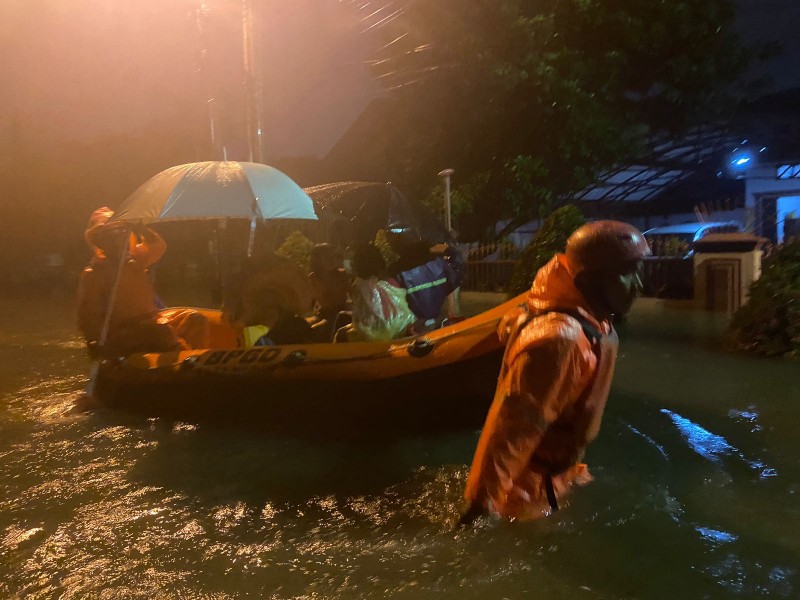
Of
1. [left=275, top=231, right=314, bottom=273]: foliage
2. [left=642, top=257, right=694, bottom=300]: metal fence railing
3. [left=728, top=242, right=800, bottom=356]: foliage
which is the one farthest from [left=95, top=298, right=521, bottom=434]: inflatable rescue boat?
[left=642, top=257, right=694, bottom=300]: metal fence railing

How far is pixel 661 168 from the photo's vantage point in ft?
68.6

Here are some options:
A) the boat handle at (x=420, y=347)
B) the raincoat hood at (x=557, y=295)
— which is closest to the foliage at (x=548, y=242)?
the boat handle at (x=420, y=347)

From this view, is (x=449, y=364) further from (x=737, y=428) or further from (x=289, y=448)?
(x=737, y=428)

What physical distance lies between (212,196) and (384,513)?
327 cm

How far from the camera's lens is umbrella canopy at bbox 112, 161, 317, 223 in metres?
5.76

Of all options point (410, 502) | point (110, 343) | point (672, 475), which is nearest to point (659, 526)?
point (672, 475)

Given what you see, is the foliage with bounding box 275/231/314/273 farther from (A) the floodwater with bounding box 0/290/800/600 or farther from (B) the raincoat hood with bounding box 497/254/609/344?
(B) the raincoat hood with bounding box 497/254/609/344

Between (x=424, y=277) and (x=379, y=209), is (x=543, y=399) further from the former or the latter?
(x=379, y=209)

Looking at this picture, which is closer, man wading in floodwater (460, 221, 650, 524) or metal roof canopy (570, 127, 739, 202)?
man wading in floodwater (460, 221, 650, 524)

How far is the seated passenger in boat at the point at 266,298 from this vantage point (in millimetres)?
5730

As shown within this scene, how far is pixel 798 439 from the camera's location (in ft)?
16.5

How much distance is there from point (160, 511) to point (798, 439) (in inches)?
179

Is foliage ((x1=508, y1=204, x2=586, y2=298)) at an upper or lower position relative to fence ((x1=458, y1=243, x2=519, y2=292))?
upper

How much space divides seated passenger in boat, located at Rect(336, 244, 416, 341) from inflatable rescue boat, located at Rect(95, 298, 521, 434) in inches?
13.8
